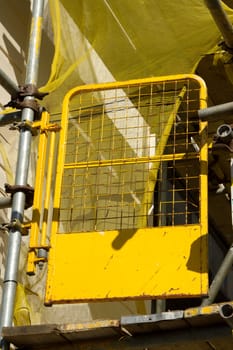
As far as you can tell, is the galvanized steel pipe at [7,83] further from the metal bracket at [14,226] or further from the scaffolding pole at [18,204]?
the metal bracket at [14,226]

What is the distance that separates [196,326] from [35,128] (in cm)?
155

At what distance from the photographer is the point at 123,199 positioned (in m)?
6.05

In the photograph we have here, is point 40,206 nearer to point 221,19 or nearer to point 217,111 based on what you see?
point 217,111

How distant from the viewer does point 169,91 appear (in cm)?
607

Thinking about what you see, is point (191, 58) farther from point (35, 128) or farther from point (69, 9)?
point (35, 128)

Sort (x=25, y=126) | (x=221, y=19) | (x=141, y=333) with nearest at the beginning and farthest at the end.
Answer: (x=141, y=333)
(x=25, y=126)
(x=221, y=19)

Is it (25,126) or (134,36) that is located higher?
(134,36)

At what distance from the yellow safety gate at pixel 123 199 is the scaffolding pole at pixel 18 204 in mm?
Answer: 95

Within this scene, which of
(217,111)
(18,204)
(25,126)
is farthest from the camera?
(25,126)

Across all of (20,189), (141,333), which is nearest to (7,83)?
(20,189)

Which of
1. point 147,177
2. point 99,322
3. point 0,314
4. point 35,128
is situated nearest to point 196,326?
point 99,322

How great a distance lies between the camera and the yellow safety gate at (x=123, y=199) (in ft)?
14.6

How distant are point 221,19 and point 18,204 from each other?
5.99ft

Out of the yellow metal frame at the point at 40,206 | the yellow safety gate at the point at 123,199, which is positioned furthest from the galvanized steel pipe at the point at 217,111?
the yellow metal frame at the point at 40,206
